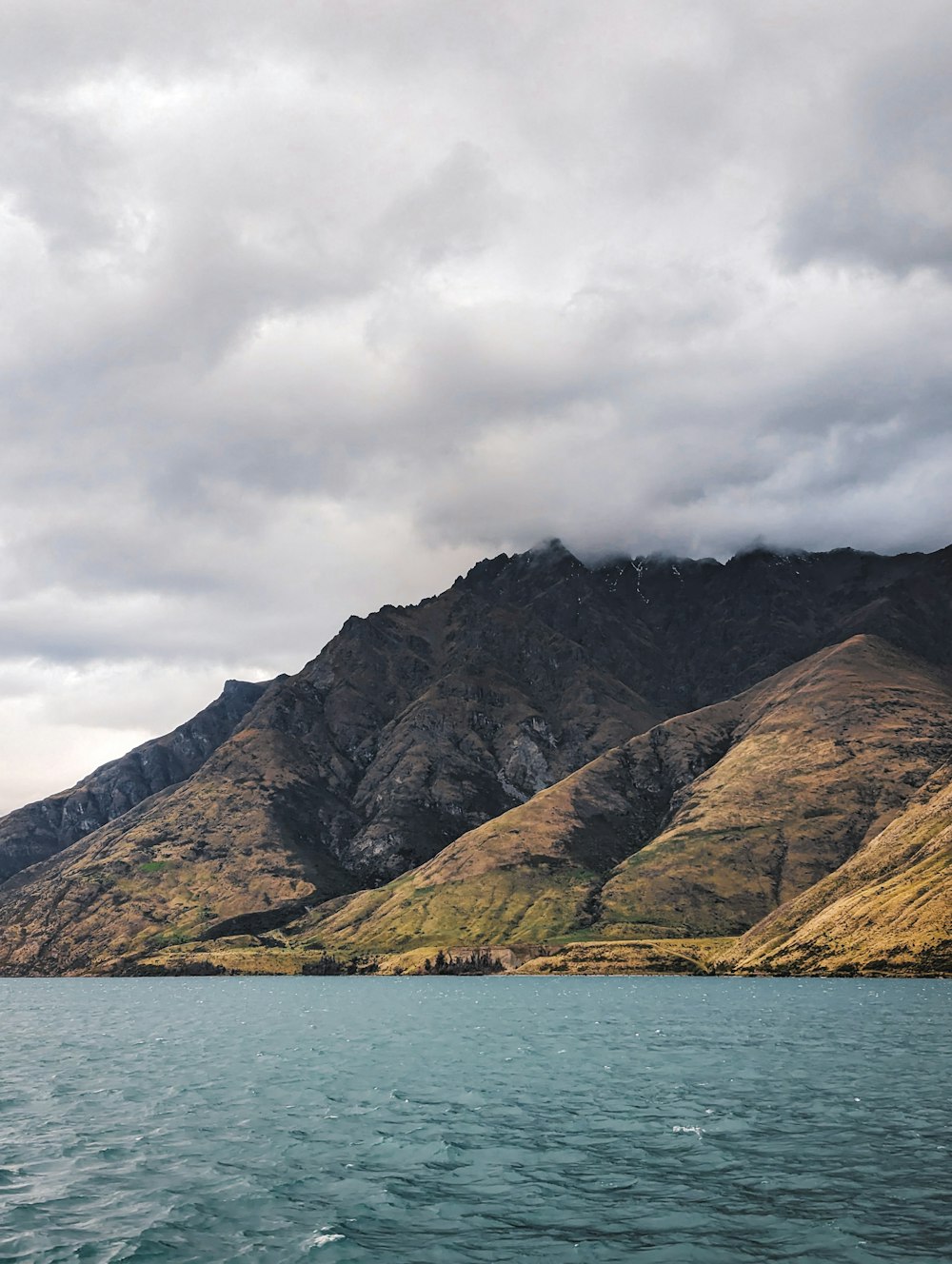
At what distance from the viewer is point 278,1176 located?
47938 millimetres

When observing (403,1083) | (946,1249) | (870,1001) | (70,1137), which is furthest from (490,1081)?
(870,1001)

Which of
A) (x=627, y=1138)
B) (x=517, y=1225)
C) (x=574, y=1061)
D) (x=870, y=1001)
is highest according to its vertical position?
(x=517, y=1225)

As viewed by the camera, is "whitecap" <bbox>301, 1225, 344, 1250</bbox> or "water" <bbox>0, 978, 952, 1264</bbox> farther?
"water" <bbox>0, 978, 952, 1264</bbox>

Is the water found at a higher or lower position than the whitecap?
lower

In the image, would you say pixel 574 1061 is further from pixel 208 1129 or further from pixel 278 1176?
pixel 278 1176

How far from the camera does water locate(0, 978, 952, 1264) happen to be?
36.8 meters

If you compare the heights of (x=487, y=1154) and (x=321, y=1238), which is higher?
(x=321, y=1238)

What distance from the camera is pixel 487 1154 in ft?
172

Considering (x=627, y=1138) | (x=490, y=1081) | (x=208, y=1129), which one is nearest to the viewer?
(x=627, y=1138)

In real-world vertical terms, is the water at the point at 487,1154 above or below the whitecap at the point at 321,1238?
below

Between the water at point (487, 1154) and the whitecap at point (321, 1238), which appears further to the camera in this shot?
the water at point (487, 1154)

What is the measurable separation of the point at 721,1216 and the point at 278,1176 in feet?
71.9

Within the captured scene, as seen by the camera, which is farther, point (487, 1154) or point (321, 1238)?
point (487, 1154)

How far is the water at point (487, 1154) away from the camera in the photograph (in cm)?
3684
